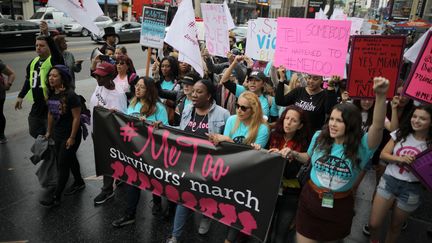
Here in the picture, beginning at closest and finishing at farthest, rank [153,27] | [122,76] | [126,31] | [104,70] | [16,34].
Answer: [104,70], [122,76], [153,27], [16,34], [126,31]

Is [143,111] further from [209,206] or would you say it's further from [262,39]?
[262,39]

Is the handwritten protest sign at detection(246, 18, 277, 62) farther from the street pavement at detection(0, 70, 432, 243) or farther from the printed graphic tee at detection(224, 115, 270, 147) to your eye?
the street pavement at detection(0, 70, 432, 243)

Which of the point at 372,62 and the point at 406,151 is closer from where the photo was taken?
the point at 406,151

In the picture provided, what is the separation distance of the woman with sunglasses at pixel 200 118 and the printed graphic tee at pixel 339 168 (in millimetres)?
1150

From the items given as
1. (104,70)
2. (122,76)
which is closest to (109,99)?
(104,70)

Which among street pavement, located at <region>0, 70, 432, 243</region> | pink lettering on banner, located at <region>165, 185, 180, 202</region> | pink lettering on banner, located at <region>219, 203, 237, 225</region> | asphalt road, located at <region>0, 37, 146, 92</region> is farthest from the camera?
asphalt road, located at <region>0, 37, 146, 92</region>

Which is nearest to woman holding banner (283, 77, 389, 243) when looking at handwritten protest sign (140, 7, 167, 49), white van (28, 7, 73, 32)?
handwritten protest sign (140, 7, 167, 49)

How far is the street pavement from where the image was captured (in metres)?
3.44

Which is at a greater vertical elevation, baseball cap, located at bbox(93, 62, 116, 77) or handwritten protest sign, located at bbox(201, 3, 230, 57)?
handwritten protest sign, located at bbox(201, 3, 230, 57)

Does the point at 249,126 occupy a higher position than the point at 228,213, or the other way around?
the point at 249,126

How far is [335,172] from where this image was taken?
2.46m

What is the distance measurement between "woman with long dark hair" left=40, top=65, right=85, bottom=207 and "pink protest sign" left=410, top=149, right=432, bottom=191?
3394 mm

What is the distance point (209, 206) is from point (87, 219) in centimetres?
154

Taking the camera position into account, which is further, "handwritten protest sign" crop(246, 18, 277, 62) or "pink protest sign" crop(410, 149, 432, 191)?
"handwritten protest sign" crop(246, 18, 277, 62)
